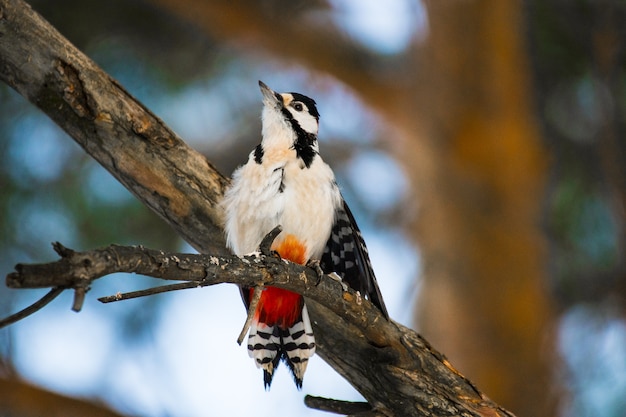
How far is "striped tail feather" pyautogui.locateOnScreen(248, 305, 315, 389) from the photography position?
3.21 metres

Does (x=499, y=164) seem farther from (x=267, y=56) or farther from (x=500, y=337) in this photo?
(x=267, y=56)

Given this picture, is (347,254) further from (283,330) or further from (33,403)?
(33,403)

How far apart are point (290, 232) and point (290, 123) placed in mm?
691

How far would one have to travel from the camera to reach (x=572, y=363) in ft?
19.1

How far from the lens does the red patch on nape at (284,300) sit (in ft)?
10.6

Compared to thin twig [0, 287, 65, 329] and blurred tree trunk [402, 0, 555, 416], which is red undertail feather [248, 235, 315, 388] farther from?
blurred tree trunk [402, 0, 555, 416]

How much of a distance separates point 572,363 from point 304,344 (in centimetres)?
333

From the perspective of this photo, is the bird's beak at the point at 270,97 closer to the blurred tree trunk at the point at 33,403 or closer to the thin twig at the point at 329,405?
the thin twig at the point at 329,405

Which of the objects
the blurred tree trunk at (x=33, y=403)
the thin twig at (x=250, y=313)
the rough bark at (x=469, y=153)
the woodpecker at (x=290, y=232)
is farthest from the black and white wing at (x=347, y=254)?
the rough bark at (x=469, y=153)

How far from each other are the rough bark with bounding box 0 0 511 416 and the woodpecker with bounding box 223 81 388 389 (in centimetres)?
10

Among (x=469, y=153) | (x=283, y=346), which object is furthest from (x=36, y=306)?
(x=469, y=153)

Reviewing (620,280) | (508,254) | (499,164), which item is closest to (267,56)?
(499,164)

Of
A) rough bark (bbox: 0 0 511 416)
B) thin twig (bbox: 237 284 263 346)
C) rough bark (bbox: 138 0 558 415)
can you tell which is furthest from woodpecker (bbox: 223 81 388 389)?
rough bark (bbox: 138 0 558 415)

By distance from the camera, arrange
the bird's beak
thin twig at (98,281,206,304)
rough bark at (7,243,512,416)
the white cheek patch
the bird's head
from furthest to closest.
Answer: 1. the bird's beak
2. the white cheek patch
3. the bird's head
4. rough bark at (7,243,512,416)
5. thin twig at (98,281,206,304)
